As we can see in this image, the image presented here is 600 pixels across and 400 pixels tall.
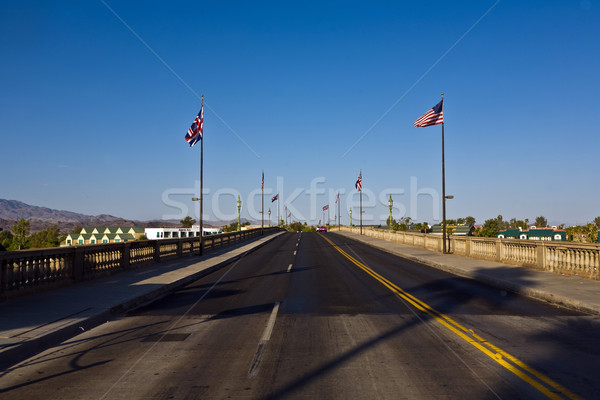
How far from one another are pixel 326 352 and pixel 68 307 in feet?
22.0

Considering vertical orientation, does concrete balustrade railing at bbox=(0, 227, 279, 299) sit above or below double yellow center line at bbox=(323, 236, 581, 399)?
above

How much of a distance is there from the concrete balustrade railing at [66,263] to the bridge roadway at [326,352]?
11.0 feet

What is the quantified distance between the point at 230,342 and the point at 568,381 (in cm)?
509

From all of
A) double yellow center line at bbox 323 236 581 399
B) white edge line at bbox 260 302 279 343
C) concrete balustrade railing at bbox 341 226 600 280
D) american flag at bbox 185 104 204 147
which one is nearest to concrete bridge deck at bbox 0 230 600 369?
concrete balustrade railing at bbox 341 226 600 280

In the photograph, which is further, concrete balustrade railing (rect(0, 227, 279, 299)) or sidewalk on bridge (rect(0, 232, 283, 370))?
concrete balustrade railing (rect(0, 227, 279, 299))

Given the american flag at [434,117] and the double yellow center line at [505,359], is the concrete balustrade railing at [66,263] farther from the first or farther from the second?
the american flag at [434,117]

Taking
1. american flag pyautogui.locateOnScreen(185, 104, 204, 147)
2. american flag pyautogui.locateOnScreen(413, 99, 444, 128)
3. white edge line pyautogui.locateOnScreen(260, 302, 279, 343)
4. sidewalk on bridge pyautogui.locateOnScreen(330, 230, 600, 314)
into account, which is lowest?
white edge line pyautogui.locateOnScreen(260, 302, 279, 343)

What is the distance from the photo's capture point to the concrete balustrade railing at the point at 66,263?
36.2 ft

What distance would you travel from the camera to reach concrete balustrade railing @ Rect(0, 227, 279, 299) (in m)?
11.0

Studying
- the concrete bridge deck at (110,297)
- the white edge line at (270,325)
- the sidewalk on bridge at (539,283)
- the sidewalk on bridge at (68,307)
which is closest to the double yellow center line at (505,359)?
the white edge line at (270,325)

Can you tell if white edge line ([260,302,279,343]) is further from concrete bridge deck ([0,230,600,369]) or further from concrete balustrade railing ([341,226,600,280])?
concrete balustrade railing ([341,226,600,280])

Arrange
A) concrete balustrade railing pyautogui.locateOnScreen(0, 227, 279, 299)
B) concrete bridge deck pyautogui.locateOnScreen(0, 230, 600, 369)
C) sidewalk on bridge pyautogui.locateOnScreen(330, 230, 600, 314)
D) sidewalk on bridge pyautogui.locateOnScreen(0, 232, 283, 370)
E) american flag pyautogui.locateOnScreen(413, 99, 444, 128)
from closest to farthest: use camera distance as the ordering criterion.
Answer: sidewalk on bridge pyautogui.locateOnScreen(0, 232, 283, 370), concrete bridge deck pyautogui.locateOnScreen(0, 230, 600, 369), concrete balustrade railing pyautogui.locateOnScreen(0, 227, 279, 299), sidewalk on bridge pyautogui.locateOnScreen(330, 230, 600, 314), american flag pyautogui.locateOnScreen(413, 99, 444, 128)

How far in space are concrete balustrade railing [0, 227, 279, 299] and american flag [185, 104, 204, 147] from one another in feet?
21.9

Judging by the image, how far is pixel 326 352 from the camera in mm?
6980
